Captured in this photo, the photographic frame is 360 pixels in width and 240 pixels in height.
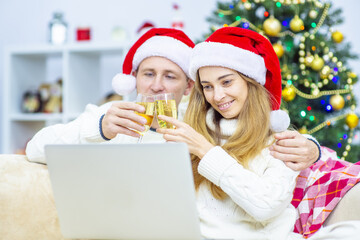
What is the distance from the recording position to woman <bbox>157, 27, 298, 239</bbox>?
4.45 ft

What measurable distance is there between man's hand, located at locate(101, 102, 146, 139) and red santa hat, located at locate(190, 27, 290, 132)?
1.00 feet

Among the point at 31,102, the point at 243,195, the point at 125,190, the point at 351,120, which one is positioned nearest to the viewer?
the point at 125,190

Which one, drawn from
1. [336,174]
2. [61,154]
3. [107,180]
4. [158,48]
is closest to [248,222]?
[336,174]

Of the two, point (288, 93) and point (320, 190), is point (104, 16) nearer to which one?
point (288, 93)

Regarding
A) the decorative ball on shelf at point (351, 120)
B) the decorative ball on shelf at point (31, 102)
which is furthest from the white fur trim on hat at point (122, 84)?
the decorative ball on shelf at point (31, 102)

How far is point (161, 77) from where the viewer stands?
6.28 feet

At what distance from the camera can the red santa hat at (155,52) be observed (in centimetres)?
191

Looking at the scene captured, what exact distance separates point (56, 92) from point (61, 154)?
2631 mm

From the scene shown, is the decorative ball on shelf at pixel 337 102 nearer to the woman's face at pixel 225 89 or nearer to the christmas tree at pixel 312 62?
the christmas tree at pixel 312 62

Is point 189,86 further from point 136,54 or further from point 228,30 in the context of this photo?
point 228,30

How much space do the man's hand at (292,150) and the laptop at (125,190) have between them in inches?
18.1

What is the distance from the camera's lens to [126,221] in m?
1.22

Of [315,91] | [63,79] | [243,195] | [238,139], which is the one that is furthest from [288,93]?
[63,79]

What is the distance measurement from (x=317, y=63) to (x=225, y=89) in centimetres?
100
